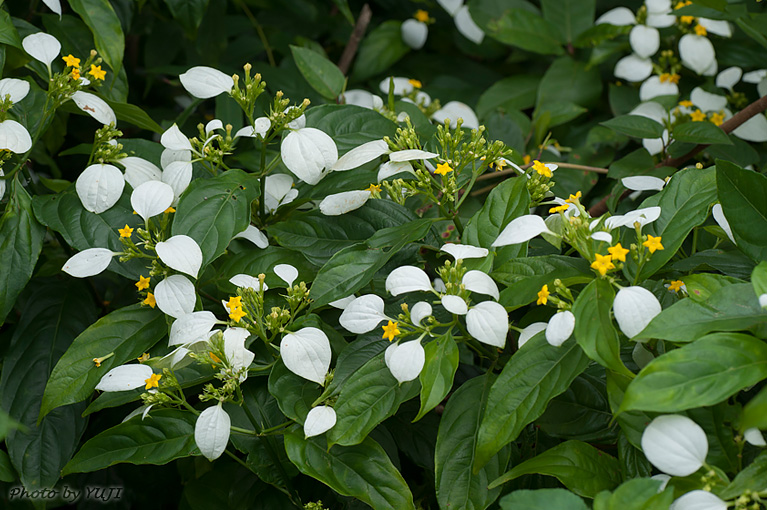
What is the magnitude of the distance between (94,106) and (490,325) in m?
0.69

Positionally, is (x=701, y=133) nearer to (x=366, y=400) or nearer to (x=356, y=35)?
(x=366, y=400)

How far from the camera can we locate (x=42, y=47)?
97 cm

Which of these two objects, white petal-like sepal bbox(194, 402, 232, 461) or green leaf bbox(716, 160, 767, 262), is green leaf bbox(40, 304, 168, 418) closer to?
white petal-like sepal bbox(194, 402, 232, 461)

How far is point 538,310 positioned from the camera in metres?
0.83

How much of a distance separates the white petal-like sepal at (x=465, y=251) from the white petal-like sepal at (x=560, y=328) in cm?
14

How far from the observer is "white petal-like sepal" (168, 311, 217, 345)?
30.2 inches

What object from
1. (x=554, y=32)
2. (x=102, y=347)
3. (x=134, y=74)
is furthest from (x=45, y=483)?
(x=554, y=32)

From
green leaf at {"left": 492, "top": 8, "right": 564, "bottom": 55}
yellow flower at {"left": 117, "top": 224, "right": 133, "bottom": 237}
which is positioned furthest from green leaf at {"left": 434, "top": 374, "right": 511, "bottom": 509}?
green leaf at {"left": 492, "top": 8, "right": 564, "bottom": 55}

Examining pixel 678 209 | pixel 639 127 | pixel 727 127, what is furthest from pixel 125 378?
pixel 727 127

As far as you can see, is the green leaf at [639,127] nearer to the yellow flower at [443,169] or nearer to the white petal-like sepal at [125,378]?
the yellow flower at [443,169]

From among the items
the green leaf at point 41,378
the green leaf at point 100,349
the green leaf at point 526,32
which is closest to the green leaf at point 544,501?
the green leaf at point 100,349

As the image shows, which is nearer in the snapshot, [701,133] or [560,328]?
[560,328]

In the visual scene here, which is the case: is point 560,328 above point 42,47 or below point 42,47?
below

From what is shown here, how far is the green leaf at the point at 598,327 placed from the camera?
0.61 metres
